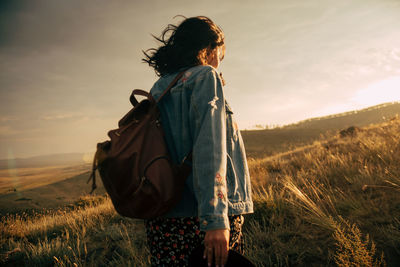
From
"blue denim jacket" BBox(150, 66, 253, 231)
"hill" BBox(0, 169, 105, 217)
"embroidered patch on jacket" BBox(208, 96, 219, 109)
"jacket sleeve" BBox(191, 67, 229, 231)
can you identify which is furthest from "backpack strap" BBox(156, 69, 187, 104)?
"hill" BBox(0, 169, 105, 217)

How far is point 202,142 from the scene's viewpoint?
1.06 meters

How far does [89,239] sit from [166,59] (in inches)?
147

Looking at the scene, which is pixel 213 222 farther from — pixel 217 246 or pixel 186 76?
pixel 186 76

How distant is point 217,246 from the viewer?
991 millimetres

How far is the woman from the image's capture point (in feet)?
3.33

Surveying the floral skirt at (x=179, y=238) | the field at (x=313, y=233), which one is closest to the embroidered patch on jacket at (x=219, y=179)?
the floral skirt at (x=179, y=238)

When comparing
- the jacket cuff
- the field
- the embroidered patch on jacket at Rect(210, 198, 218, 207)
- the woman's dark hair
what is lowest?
the field

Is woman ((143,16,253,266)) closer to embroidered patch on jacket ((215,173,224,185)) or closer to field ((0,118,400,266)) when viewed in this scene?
embroidered patch on jacket ((215,173,224,185))

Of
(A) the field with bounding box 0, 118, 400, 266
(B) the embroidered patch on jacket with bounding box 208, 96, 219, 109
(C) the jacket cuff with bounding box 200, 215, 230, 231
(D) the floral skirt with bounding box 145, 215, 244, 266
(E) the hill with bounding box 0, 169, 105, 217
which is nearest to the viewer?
(C) the jacket cuff with bounding box 200, 215, 230, 231

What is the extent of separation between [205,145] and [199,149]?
0.04 metres

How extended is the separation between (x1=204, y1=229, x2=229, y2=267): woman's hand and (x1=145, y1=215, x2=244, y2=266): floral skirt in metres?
0.24

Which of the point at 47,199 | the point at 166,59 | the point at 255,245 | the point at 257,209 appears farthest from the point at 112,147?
the point at 47,199

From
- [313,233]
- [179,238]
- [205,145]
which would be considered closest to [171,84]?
[205,145]

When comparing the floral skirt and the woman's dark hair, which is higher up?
the woman's dark hair
